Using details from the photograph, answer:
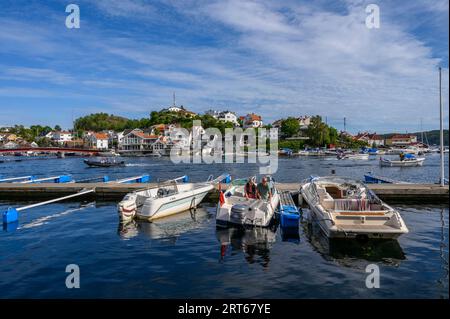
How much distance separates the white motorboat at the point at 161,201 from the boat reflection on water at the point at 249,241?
380 centimetres

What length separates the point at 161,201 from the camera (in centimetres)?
1919

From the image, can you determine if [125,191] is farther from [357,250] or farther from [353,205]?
[357,250]

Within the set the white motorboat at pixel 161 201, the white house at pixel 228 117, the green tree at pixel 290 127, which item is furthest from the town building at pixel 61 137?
the white motorboat at pixel 161 201

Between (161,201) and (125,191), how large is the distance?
8.51 m

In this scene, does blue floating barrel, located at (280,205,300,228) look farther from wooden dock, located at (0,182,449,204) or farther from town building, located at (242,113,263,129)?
town building, located at (242,113,263,129)

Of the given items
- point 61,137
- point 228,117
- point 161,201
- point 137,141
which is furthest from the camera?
point 61,137

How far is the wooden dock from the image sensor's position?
24.2 m

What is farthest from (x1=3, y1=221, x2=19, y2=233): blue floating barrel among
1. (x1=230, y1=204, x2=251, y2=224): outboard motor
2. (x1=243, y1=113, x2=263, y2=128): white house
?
(x1=243, y1=113, x2=263, y2=128): white house

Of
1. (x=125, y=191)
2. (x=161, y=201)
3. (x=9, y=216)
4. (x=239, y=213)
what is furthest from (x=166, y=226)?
(x=125, y=191)

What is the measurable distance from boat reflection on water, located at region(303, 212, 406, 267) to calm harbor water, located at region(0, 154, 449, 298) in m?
0.04
